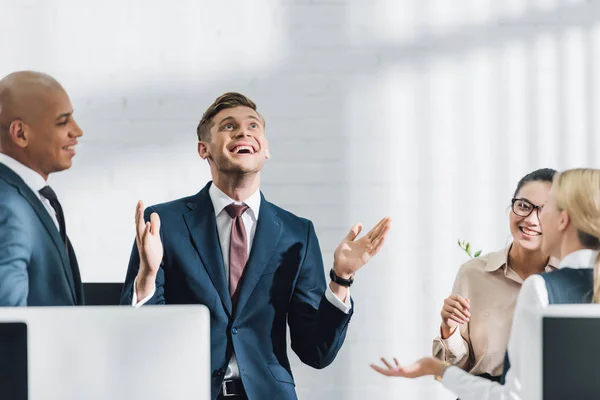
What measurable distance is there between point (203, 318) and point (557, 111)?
2.51 metres

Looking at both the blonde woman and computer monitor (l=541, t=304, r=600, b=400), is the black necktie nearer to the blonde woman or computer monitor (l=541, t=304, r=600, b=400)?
the blonde woman

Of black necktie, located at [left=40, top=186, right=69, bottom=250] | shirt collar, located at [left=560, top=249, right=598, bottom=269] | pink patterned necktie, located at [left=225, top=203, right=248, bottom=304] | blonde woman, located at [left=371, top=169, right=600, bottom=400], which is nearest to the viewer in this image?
blonde woman, located at [left=371, top=169, right=600, bottom=400]

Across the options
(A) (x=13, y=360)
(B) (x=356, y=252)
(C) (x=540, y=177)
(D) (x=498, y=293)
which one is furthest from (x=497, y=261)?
(A) (x=13, y=360)

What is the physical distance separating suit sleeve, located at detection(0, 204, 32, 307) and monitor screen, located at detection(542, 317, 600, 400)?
1.36 m

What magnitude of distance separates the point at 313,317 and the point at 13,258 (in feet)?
2.83

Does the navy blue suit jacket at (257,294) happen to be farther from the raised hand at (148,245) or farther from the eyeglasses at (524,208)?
the eyeglasses at (524,208)

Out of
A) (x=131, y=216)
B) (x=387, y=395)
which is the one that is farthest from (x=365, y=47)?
(x=387, y=395)

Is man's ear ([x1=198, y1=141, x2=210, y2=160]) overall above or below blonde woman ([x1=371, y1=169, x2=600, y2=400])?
above

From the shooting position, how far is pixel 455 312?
8.02 ft

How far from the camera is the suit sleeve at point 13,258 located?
6.96 ft

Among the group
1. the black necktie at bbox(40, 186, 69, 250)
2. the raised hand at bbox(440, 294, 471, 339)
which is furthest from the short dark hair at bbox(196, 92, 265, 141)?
the raised hand at bbox(440, 294, 471, 339)

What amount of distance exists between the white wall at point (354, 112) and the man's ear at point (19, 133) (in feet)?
3.25

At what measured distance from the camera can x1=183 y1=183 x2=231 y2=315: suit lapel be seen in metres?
2.46

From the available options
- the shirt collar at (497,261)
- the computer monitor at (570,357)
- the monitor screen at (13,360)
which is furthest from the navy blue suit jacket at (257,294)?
the computer monitor at (570,357)
